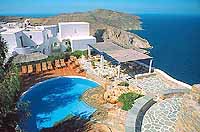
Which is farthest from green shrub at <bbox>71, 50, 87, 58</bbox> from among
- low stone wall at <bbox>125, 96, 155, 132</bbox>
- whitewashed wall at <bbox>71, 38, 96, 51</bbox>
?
low stone wall at <bbox>125, 96, 155, 132</bbox>

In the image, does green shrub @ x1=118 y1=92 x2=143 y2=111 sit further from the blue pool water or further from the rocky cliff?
the rocky cliff

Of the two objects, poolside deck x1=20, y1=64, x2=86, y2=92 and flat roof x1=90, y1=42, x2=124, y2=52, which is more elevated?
flat roof x1=90, y1=42, x2=124, y2=52

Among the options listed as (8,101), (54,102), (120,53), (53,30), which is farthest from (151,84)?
(53,30)

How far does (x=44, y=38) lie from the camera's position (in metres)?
28.7

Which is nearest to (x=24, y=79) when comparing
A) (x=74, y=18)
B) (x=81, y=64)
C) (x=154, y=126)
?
(x=81, y=64)

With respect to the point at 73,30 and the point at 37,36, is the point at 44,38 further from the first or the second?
the point at 73,30

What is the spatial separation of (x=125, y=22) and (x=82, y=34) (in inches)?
4827

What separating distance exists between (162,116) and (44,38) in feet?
67.9

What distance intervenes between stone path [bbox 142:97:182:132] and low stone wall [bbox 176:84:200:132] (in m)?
2.45

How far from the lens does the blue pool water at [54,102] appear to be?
611 inches

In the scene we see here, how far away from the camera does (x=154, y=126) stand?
11758mm

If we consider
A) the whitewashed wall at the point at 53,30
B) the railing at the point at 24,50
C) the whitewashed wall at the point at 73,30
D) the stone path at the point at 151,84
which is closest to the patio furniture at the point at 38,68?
the railing at the point at 24,50

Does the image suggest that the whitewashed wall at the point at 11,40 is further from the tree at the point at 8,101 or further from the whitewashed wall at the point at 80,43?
the tree at the point at 8,101

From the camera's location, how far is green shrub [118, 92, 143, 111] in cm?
1477
